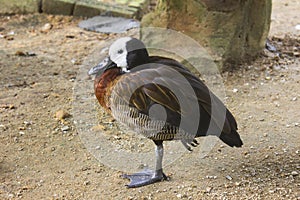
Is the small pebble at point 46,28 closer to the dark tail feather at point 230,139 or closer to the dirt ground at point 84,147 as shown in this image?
the dirt ground at point 84,147

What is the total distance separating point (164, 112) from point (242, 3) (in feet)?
7.24

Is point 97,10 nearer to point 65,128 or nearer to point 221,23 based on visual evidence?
point 221,23

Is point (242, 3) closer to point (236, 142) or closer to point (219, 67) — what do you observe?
point (219, 67)

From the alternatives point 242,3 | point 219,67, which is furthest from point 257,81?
point 242,3

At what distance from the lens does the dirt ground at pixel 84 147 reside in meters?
3.16

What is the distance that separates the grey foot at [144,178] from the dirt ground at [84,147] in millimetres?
37

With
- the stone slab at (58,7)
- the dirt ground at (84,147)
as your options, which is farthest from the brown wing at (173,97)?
the stone slab at (58,7)

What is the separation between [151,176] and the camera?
3287mm

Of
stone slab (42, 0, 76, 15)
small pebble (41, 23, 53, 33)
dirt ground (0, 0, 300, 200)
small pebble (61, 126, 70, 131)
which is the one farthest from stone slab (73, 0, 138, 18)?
small pebble (61, 126, 70, 131)

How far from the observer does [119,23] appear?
Result: 6.26 metres

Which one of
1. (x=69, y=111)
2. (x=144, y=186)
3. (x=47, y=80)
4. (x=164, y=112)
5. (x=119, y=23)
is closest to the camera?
(x=164, y=112)

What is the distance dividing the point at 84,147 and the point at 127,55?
826mm

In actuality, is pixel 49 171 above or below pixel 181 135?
below

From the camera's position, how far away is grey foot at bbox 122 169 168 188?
10.5ft
